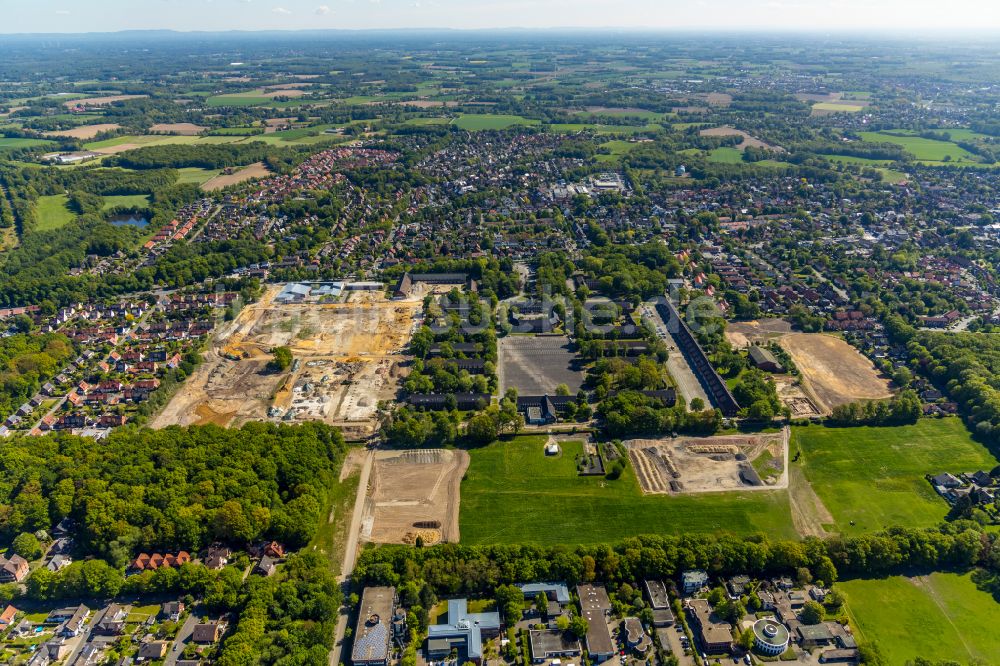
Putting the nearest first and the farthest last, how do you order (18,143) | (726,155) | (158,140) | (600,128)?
(726,155) < (18,143) < (158,140) < (600,128)

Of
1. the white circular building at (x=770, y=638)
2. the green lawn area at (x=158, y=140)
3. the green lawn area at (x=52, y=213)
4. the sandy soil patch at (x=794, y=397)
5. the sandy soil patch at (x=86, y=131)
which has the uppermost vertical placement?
the sandy soil patch at (x=86, y=131)

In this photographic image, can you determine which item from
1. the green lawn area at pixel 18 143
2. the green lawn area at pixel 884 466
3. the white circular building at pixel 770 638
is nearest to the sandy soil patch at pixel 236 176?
the green lawn area at pixel 18 143

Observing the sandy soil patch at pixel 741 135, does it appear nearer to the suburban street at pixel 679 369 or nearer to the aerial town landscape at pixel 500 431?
the aerial town landscape at pixel 500 431

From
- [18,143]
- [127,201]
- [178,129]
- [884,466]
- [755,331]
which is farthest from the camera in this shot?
[178,129]

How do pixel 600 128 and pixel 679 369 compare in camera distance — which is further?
pixel 600 128

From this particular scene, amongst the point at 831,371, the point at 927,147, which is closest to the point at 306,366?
the point at 831,371

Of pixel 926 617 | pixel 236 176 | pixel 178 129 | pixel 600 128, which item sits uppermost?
pixel 178 129

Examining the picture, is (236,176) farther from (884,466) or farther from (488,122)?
(884,466)
